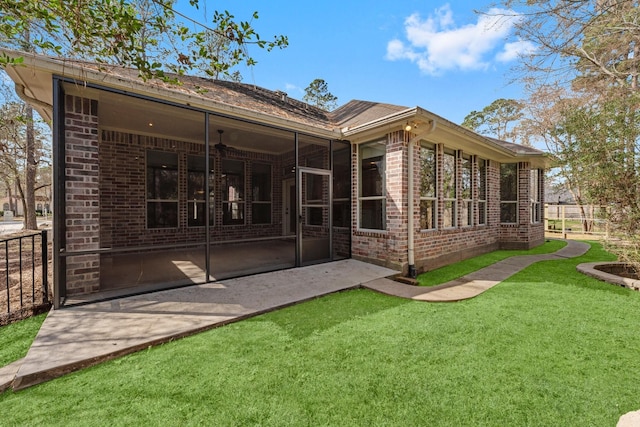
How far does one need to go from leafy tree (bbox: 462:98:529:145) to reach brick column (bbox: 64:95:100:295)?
84.8 feet

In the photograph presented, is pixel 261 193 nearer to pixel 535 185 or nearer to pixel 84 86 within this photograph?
pixel 84 86

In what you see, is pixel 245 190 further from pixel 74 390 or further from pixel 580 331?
pixel 580 331

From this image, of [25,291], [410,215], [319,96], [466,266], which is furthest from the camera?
[319,96]

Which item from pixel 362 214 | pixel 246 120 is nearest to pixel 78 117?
pixel 246 120

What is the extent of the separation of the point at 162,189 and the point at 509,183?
10837 millimetres

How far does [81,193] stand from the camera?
3.75 metres

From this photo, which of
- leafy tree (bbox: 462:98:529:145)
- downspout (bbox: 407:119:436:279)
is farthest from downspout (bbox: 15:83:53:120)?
leafy tree (bbox: 462:98:529:145)

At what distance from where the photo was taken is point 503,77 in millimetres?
6695

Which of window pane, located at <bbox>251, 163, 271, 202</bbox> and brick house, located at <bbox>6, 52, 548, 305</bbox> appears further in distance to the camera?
window pane, located at <bbox>251, 163, 271, 202</bbox>

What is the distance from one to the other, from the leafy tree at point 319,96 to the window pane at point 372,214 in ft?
64.2

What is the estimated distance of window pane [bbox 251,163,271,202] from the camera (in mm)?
9422

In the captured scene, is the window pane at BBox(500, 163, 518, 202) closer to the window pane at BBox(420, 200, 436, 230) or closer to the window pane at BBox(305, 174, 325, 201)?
the window pane at BBox(420, 200, 436, 230)

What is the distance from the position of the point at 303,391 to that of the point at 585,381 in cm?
229

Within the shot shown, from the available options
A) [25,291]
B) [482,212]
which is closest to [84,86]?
[25,291]
